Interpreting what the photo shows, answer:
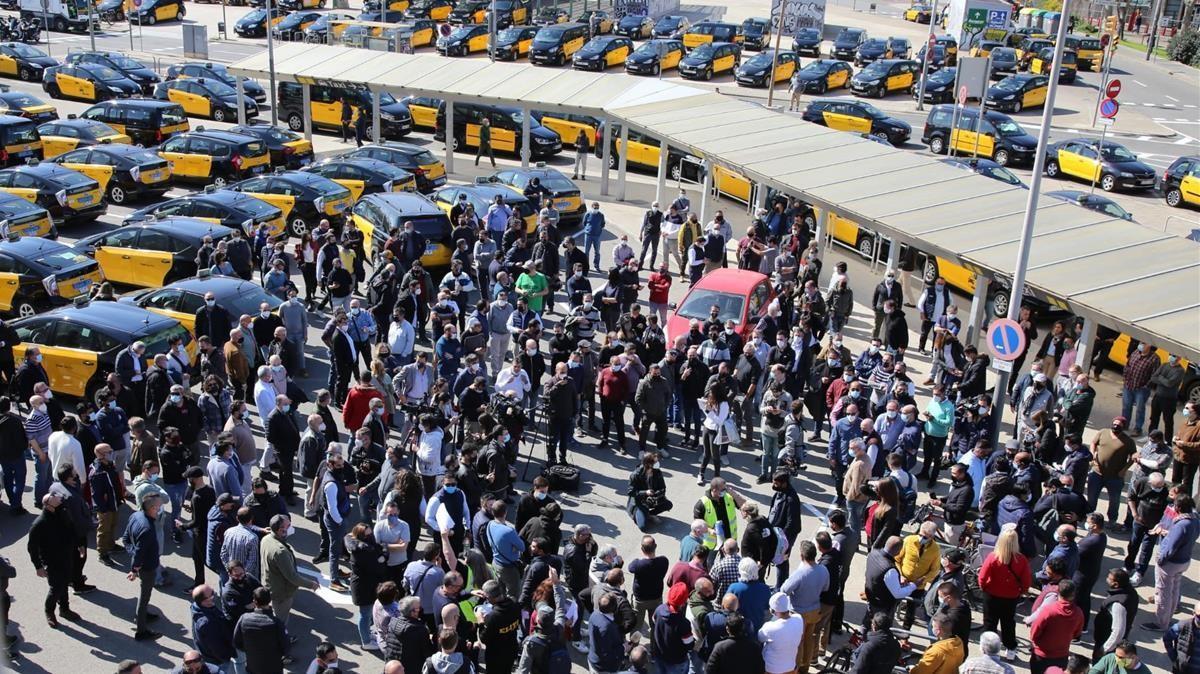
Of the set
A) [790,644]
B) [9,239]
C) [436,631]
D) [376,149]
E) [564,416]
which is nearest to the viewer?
[790,644]

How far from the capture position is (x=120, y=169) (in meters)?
26.9

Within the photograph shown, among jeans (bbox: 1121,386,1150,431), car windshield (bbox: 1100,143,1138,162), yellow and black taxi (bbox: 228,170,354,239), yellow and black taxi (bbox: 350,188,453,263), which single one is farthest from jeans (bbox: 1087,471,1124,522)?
car windshield (bbox: 1100,143,1138,162)

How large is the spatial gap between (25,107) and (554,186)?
1693cm

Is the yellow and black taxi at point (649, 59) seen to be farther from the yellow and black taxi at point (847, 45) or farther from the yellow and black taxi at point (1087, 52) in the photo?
the yellow and black taxi at point (1087, 52)

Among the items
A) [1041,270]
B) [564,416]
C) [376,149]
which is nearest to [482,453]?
[564,416]

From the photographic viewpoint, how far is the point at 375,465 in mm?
12734

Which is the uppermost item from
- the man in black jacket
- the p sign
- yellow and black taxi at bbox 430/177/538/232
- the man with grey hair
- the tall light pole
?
the tall light pole

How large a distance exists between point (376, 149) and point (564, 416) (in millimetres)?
15520

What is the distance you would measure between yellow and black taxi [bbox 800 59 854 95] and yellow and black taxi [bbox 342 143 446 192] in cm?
2144

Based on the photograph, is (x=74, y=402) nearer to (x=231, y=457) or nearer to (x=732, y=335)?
(x=231, y=457)

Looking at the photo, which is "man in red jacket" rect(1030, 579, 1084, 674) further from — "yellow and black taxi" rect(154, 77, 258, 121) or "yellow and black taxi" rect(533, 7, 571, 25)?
"yellow and black taxi" rect(533, 7, 571, 25)

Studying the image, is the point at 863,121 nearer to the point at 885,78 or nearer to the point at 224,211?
the point at 885,78

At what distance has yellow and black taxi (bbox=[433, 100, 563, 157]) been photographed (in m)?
33.0

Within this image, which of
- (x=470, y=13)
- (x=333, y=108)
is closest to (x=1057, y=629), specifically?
(x=333, y=108)
